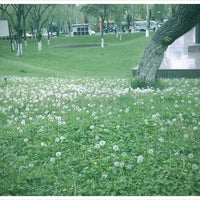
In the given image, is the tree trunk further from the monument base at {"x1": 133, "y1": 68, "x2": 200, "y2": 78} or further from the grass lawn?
the monument base at {"x1": 133, "y1": 68, "x2": 200, "y2": 78}

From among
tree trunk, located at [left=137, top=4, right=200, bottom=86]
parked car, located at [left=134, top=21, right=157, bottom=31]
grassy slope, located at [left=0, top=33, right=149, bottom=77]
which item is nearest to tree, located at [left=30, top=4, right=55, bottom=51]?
grassy slope, located at [left=0, top=33, right=149, bottom=77]

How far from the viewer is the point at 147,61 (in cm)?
807

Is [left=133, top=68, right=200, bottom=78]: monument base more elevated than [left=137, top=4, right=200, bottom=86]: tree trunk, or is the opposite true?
[left=137, top=4, right=200, bottom=86]: tree trunk

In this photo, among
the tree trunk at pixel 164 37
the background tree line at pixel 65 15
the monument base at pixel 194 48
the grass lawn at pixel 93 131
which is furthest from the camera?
the monument base at pixel 194 48

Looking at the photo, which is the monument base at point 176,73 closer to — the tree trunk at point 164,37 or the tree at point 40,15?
the tree trunk at point 164,37

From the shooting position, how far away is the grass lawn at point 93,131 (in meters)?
4.14

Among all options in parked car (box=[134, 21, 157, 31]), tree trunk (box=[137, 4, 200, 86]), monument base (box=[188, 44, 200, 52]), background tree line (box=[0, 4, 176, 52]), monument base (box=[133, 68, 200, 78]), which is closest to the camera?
background tree line (box=[0, 4, 176, 52])

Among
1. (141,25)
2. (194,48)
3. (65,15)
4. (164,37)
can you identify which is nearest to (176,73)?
(164,37)

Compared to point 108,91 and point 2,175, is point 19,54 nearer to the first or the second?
point 108,91

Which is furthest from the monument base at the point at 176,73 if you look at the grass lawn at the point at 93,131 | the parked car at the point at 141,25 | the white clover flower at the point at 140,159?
the white clover flower at the point at 140,159

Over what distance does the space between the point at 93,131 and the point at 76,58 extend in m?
3.43

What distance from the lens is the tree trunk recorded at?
7.22 meters

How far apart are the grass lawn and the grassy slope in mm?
29

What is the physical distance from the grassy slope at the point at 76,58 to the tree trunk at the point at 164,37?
0.96 feet
